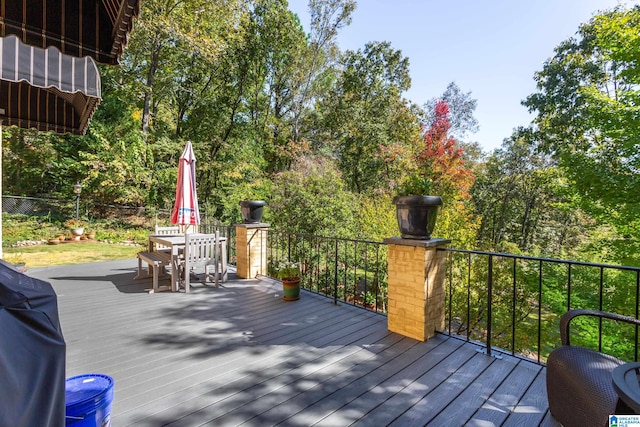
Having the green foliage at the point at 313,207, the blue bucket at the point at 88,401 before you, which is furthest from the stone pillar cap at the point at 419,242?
the green foliage at the point at 313,207

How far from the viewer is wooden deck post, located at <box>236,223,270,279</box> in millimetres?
5289

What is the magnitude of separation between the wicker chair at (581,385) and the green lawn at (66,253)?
8.57 metres

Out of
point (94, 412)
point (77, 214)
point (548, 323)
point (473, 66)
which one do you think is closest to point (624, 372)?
point (94, 412)

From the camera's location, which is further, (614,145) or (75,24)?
(614,145)

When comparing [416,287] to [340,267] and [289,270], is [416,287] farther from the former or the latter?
[340,267]

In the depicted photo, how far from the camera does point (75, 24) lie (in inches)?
113

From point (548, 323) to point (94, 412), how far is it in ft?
29.2

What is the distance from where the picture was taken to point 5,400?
34.4 inches

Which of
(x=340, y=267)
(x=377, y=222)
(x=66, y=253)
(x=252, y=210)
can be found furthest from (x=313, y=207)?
Answer: (x=66, y=253)

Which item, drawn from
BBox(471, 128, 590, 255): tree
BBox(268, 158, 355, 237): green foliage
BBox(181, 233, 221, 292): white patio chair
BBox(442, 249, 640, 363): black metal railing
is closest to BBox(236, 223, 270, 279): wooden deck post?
BBox(181, 233, 221, 292): white patio chair

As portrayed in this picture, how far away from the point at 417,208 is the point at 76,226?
39.0 feet

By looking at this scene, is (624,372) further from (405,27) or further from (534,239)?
(534,239)

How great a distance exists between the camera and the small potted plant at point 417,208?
9.75 ft

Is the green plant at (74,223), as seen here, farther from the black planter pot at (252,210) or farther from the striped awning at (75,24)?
the striped awning at (75,24)
